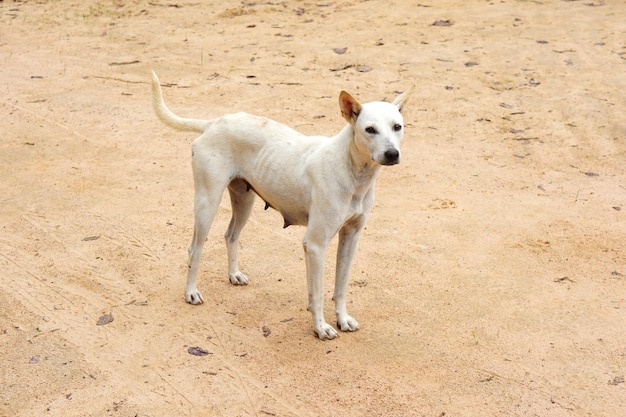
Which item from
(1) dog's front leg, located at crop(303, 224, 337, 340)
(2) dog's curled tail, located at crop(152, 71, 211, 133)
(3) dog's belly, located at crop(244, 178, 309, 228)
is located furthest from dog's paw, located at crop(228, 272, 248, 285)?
(2) dog's curled tail, located at crop(152, 71, 211, 133)

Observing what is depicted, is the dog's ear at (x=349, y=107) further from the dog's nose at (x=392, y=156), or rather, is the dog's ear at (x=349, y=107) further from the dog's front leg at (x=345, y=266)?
the dog's front leg at (x=345, y=266)

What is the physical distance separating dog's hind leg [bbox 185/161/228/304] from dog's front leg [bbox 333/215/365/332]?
0.93 m

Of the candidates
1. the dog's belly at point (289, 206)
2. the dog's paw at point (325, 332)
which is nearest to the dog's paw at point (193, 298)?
the dog's belly at point (289, 206)

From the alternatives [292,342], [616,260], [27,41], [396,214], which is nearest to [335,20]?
[27,41]

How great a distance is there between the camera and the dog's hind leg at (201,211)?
5.85 m

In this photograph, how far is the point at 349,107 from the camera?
5.23m

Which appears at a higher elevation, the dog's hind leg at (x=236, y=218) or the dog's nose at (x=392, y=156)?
the dog's nose at (x=392, y=156)

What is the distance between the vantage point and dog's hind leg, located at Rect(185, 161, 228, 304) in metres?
5.85

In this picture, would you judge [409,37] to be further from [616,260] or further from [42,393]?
[42,393]

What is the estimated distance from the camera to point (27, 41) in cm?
1299

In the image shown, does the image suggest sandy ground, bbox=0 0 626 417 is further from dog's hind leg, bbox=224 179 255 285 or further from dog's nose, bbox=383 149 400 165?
dog's nose, bbox=383 149 400 165

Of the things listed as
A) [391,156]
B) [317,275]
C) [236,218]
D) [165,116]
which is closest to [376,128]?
[391,156]

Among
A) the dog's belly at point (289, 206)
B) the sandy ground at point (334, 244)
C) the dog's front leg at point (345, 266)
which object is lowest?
the sandy ground at point (334, 244)

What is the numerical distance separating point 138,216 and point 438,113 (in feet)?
14.0
